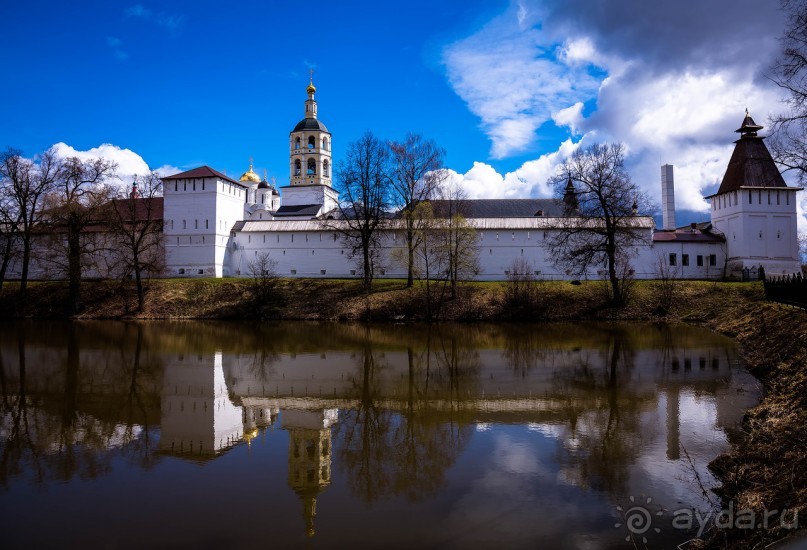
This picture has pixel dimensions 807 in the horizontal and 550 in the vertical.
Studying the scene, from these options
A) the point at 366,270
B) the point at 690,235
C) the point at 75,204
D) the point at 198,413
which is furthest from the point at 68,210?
the point at 690,235

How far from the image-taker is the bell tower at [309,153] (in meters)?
52.4

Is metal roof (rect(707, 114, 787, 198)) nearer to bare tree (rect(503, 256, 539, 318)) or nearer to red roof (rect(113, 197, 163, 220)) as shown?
bare tree (rect(503, 256, 539, 318))

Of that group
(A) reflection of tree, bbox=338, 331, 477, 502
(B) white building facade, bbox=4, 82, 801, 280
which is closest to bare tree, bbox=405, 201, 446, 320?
(B) white building facade, bbox=4, 82, 801, 280

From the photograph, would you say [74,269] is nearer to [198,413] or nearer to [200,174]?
[200,174]

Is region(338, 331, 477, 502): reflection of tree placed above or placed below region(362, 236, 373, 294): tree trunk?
below

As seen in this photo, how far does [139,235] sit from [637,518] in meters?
41.7

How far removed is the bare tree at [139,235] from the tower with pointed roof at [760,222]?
126ft

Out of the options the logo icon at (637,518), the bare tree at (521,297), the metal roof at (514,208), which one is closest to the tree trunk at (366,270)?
the bare tree at (521,297)

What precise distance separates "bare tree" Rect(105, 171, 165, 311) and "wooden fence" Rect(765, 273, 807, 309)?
32.1 metres

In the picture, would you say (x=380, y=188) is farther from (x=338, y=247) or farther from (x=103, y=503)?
(x=103, y=503)

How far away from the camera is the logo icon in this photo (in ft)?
17.2

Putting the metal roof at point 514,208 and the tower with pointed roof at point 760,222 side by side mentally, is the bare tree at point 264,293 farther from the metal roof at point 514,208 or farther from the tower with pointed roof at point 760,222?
the tower with pointed roof at point 760,222

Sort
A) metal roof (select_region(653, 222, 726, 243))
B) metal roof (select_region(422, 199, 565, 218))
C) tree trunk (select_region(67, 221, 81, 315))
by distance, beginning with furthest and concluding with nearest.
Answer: metal roof (select_region(422, 199, 565, 218)) → metal roof (select_region(653, 222, 726, 243)) → tree trunk (select_region(67, 221, 81, 315))

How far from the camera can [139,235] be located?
133ft
